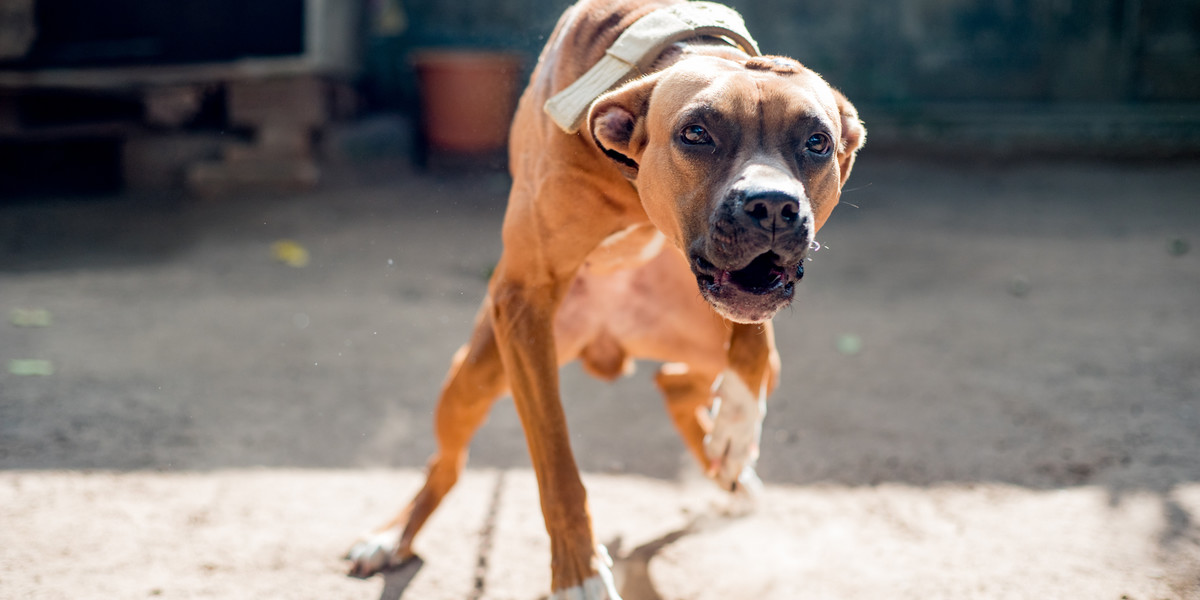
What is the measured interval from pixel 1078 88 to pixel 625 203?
785cm

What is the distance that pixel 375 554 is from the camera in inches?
121

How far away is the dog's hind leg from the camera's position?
3041 mm

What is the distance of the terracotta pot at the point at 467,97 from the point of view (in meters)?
8.16

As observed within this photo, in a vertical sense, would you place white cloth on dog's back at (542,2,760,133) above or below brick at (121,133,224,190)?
above

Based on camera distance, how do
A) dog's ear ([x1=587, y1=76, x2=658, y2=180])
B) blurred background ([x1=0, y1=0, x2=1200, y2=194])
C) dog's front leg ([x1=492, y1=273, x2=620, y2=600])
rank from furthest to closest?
blurred background ([x1=0, y1=0, x2=1200, y2=194]) < dog's front leg ([x1=492, y1=273, x2=620, y2=600]) < dog's ear ([x1=587, y1=76, x2=658, y2=180])

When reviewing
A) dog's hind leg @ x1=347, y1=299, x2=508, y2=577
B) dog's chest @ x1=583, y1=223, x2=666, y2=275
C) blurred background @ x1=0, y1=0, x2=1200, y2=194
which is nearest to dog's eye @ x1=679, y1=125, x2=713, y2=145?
dog's chest @ x1=583, y1=223, x2=666, y2=275

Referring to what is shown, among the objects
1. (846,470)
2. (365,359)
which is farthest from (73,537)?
(846,470)

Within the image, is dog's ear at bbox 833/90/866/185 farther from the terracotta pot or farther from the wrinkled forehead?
the terracotta pot

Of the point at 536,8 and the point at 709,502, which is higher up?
the point at 536,8

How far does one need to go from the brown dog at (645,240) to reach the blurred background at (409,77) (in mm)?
4806

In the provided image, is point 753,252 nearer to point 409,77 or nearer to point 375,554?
point 375,554

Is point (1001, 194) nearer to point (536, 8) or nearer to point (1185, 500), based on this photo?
point (536, 8)

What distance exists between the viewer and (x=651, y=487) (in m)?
3.75

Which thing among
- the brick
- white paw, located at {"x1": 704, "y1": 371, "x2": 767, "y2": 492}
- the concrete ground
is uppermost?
white paw, located at {"x1": 704, "y1": 371, "x2": 767, "y2": 492}
